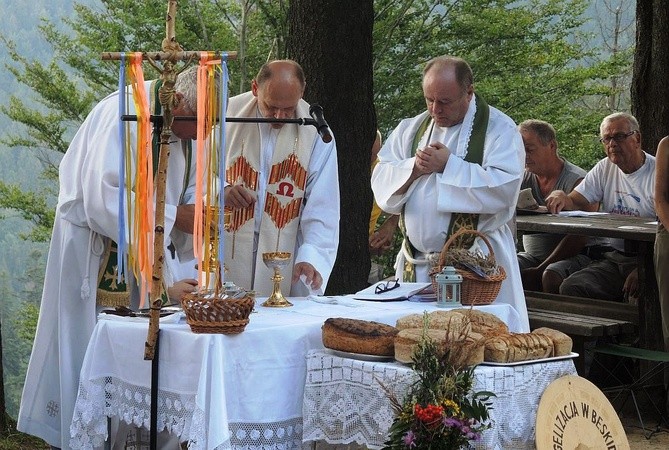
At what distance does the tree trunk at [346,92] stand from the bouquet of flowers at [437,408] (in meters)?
3.79

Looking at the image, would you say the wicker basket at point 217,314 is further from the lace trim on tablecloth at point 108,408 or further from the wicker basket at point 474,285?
the wicker basket at point 474,285

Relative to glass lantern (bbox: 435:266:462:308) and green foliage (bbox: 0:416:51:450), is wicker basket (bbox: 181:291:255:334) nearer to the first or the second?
glass lantern (bbox: 435:266:462:308)

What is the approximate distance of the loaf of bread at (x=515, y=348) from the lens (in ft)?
15.1

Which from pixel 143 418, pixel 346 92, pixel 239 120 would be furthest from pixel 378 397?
pixel 346 92

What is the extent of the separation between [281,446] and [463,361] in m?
0.81

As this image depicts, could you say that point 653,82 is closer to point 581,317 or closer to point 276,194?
point 581,317

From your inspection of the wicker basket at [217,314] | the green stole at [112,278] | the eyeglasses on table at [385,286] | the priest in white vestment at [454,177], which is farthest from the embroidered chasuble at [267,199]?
the wicker basket at [217,314]

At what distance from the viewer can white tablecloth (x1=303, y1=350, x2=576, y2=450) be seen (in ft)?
14.7

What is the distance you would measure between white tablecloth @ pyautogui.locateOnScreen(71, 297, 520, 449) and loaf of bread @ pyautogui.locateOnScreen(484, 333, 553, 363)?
722 mm

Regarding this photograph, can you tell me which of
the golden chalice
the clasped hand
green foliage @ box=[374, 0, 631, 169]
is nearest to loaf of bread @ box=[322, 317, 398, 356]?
the golden chalice

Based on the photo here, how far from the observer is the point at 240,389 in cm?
457

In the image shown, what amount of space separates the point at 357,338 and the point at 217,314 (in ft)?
1.86

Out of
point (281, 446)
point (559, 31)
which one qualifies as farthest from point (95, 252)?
point (559, 31)

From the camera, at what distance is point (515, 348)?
4602mm
